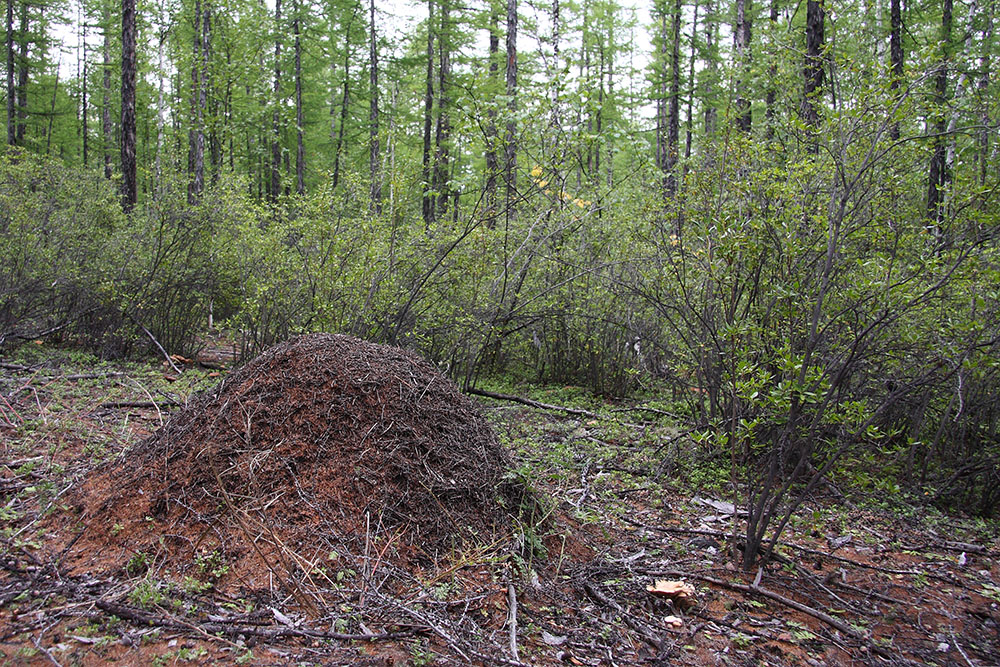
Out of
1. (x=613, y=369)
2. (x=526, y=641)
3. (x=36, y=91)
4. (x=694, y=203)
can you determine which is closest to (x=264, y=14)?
(x=36, y=91)

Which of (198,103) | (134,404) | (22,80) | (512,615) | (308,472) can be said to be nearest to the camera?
(512,615)

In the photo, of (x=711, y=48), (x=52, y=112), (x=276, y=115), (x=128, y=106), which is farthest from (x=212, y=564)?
(x=52, y=112)

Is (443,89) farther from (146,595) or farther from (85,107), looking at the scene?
(146,595)

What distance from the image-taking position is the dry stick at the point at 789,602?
121 inches

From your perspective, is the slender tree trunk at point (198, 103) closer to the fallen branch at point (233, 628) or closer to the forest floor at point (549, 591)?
the forest floor at point (549, 591)

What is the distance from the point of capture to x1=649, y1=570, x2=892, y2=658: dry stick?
3062 mm

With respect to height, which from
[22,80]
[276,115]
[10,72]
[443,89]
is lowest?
[276,115]

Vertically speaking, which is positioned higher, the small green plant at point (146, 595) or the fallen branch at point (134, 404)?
the fallen branch at point (134, 404)

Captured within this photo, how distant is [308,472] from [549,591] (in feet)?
4.84

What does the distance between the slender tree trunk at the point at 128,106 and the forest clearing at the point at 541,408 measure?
1192 mm

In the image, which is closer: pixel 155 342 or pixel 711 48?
pixel 155 342

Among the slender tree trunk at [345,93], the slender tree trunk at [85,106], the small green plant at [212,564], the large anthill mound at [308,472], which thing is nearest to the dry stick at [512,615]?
the large anthill mound at [308,472]

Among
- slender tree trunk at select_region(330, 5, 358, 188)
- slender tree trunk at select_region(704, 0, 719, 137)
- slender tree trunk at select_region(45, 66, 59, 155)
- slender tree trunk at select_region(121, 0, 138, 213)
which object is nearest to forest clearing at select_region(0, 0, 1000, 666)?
slender tree trunk at select_region(121, 0, 138, 213)

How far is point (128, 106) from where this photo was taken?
1069 cm
